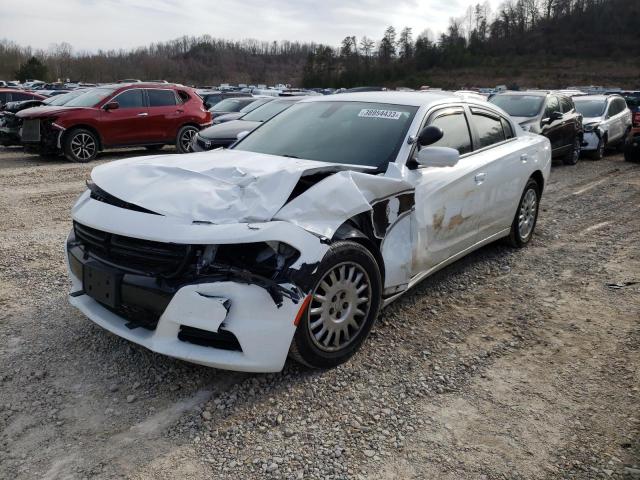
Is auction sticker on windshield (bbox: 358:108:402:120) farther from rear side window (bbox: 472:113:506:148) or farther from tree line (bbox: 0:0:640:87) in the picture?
tree line (bbox: 0:0:640:87)

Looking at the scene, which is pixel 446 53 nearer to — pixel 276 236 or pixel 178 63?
pixel 178 63

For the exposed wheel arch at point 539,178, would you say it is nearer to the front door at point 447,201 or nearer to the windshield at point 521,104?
the front door at point 447,201

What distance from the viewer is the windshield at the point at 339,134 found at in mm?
3939

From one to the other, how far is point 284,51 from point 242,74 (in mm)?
28074

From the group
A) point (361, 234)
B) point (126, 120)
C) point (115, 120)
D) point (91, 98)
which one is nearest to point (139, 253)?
point (361, 234)

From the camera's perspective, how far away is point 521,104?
1200 centimetres

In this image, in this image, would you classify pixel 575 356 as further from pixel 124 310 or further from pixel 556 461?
pixel 124 310

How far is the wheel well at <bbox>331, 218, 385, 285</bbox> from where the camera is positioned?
10.7 ft

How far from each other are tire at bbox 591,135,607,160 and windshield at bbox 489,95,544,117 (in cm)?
270

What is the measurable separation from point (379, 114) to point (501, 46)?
307 feet

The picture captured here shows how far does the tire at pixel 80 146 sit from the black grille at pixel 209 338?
10.1 metres

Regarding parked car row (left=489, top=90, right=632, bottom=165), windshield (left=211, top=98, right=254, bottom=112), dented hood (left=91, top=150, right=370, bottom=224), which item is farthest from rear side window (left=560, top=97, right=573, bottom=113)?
dented hood (left=91, top=150, right=370, bottom=224)


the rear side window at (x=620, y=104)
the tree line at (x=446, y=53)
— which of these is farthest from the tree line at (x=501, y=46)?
the rear side window at (x=620, y=104)

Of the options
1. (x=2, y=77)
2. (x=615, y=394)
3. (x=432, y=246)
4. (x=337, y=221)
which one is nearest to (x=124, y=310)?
(x=337, y=221)
